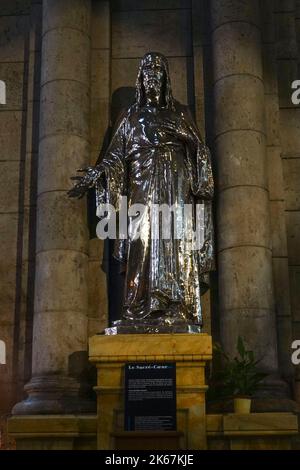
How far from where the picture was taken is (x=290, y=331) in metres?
12.4

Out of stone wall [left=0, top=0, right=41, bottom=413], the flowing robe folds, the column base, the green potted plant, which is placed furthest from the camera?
stone wall [left=0, top=0, right=41, bottom=413]

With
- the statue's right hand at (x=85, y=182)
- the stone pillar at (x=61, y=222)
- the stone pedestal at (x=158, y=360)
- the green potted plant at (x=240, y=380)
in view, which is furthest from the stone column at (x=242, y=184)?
the stone pillar at (x=61, y=222)

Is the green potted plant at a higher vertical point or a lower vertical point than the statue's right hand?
lower

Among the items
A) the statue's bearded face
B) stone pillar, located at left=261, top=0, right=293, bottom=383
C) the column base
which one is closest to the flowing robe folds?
the statue's bearded face

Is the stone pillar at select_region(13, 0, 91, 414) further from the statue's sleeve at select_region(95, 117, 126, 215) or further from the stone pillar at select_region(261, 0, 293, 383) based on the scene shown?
the stone pillar at select_region(261, 0, 293, 383)

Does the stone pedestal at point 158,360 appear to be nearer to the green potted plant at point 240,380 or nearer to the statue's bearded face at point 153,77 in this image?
the green potted plant at point 240,380

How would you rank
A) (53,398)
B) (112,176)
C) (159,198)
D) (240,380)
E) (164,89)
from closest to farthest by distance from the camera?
(240,380) < (53,398) < (159,198) < (112,176) < (164,89)

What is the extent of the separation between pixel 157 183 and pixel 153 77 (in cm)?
169

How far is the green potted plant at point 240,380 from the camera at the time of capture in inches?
408

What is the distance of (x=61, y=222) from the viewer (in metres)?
12.3

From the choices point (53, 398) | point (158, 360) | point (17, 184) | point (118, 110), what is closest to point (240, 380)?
point (158, 360)

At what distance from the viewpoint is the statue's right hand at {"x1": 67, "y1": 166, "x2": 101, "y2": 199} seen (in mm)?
12234

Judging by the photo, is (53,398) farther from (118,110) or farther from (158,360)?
(118,110)

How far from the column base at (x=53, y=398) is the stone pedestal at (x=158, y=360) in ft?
4.29
